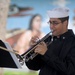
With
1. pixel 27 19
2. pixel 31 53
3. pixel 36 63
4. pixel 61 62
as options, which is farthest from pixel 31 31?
pixel 61 62

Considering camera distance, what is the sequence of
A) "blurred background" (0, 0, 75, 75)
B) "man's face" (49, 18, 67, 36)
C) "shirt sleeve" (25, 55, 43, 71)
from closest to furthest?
1. "man's face" (49, 18, 67, 36)
2. "shirt sleeve" (25, 55, 43, 71)
3. "blurred background" (0, 0, 75, 75)

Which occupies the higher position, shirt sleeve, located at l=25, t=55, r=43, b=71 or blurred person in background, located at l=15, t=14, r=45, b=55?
shirt sleeve, located at l=25, t=55, r=43, b=71

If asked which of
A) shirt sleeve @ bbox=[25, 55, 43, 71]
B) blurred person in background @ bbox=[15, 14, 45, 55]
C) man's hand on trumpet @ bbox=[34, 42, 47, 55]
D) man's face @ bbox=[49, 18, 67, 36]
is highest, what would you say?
man's face @ bbox=[49, 18, 67, 36]

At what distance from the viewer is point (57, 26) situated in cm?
435

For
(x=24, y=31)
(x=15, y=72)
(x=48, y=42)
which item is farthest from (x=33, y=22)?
(x=48, y=42)

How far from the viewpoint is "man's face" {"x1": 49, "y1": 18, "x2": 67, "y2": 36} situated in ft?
14.2

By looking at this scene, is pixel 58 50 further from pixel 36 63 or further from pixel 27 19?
pixel 27 19

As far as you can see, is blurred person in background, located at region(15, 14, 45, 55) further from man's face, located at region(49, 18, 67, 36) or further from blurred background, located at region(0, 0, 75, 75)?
man's face, located at region(49, 18, 67, 36)

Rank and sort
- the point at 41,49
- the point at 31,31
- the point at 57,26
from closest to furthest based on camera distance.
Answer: the point at 41,49 < the point at 57,26 < the point at 31,31

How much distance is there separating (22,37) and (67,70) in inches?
381

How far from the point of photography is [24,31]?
13773 mm

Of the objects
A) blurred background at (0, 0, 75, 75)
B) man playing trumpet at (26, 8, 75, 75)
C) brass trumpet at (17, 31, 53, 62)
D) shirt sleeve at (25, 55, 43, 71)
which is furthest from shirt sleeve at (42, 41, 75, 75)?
blurred background at (0, 0, 75, 75)

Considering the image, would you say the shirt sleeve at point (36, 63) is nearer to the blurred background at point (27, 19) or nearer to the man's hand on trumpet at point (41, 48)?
the man's hand on trumpet at point (41, 48)

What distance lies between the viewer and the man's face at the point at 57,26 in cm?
433
